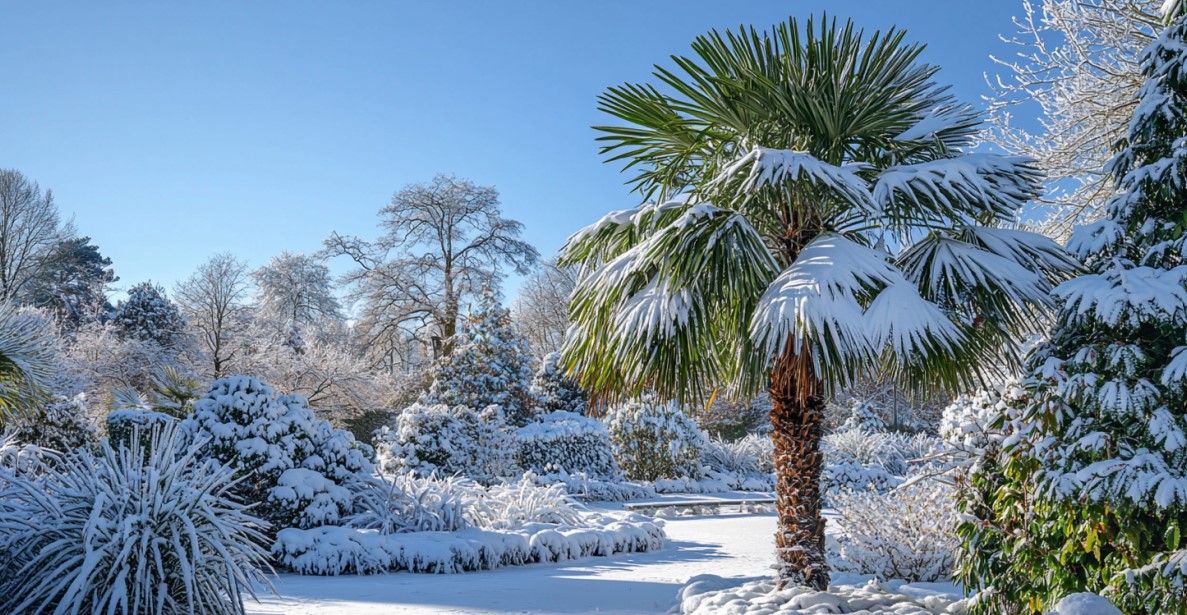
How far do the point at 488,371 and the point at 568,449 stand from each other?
450cm

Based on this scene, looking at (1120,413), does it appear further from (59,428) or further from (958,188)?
(59,428)

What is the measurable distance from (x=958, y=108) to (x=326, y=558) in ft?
20.7

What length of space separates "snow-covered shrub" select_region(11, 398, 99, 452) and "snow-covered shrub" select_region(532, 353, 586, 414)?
10556 millimetres

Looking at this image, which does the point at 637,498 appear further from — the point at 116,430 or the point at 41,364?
the point at 41,364

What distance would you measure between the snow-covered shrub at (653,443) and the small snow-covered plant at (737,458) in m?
1.96

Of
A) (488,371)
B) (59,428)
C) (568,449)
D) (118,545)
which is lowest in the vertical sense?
(118,545)

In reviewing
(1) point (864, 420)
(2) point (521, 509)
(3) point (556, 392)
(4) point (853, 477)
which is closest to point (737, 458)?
(1) point (864, 420)

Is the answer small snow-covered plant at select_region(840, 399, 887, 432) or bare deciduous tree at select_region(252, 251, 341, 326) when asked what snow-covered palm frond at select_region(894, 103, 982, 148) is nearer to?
small snow-covered plant at select_region(840, 399, 887, 432)

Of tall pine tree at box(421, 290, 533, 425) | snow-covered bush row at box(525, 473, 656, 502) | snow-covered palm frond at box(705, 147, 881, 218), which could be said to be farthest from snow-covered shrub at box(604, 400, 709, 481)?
snow-covered palm frond at box(705, 147, 881, 218)

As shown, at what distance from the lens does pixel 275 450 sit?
7531mm

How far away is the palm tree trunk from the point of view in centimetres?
518

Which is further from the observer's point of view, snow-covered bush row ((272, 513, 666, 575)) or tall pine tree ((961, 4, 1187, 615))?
snow-covered bush row ((272, 513, 666, 575))

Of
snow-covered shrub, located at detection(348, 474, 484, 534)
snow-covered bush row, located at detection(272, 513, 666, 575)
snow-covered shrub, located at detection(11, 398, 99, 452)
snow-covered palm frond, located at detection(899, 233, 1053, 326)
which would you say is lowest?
snow-covered bush row, located at detection(272, 513, 666, 575)

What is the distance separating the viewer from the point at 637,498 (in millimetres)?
15695
